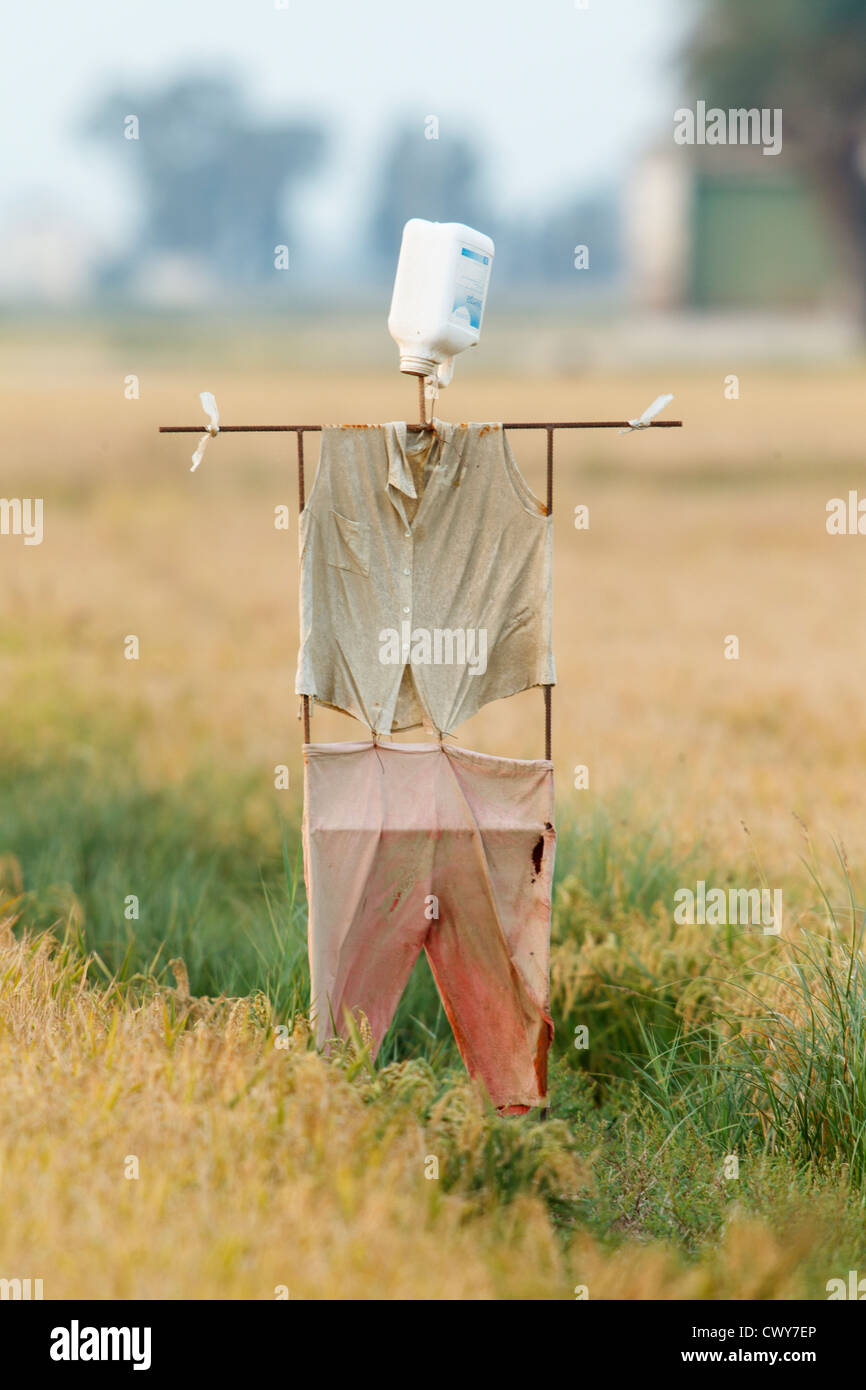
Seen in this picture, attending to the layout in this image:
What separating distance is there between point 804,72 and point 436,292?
52.4 m

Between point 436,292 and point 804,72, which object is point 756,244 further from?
point 436,292

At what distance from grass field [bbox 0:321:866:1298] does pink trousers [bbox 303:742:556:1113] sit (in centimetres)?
29

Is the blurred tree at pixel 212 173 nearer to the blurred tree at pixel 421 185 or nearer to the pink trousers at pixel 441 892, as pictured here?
the blurred tree at pixel 421 185

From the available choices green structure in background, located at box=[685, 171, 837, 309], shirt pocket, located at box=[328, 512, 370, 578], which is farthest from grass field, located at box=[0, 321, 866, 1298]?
green structure in background, located at box=[685, 171, 837, 309]

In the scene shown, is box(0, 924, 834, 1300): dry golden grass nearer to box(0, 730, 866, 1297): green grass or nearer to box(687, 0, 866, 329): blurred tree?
box(0, 730, 866, 1297): green grass

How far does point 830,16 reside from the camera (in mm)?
51938

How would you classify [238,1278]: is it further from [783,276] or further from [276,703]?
[783,276]

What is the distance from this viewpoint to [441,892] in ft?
18.3

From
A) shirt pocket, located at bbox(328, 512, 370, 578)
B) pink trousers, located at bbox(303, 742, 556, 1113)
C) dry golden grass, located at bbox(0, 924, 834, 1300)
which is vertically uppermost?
shirt pocket, located at bbox(328, 512, 370, 578)

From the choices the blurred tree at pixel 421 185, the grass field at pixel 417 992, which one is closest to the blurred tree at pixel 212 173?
the blurred tree at pixel 421 185

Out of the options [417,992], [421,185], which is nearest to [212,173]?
[421,185]

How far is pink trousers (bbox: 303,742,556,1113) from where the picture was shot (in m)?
5.50

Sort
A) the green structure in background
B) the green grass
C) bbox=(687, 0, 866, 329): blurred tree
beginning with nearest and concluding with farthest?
the green grass
bbox=(687, 0, 866, 329): blurred tree
the green structure in background

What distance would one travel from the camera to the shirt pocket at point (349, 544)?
18.2 feet
